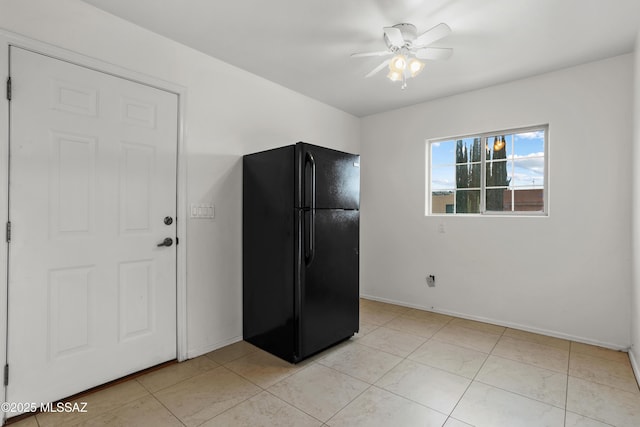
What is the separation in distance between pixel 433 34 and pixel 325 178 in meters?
1.23

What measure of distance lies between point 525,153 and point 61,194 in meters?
3.91

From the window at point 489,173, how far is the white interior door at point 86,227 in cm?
292

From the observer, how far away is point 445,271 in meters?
3.59

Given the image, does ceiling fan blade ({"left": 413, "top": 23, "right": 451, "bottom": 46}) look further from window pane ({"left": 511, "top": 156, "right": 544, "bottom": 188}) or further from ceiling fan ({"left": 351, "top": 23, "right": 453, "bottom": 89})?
window pane ({"left": 511, "top": 156, "right": 544, "bottom": 188})

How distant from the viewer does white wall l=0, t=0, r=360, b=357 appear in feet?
6.95

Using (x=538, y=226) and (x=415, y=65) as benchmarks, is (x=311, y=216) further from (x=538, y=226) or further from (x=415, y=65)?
(x=538, y=226)

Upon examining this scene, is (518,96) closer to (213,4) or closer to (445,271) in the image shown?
(445,271)

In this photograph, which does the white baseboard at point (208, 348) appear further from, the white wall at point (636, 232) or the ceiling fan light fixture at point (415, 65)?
the white wall at point (636, 232)

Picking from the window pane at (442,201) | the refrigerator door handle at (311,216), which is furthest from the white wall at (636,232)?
the refrigerator door handle at (311,216)

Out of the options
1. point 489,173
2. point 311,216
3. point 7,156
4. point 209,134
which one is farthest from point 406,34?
point 7,156

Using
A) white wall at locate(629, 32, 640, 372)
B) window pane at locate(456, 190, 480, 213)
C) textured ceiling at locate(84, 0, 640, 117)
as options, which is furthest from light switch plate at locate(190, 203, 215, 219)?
white wall at locate(629, 32, 640, 372)

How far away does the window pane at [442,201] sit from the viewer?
370 centimetres

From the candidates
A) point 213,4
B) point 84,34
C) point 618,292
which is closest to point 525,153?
point 618,292

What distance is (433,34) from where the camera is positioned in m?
2.05
